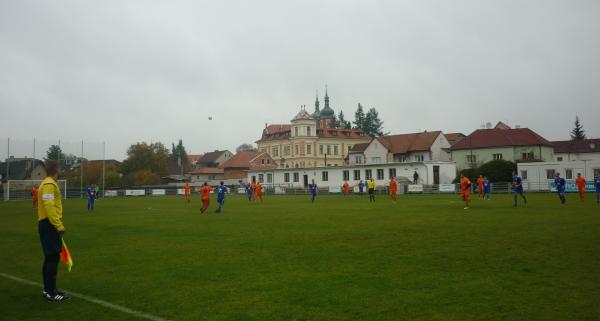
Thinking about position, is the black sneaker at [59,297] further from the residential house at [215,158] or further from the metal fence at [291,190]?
the residential house at [215,158]

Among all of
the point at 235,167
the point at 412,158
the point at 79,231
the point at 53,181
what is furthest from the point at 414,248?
the point at 235,167

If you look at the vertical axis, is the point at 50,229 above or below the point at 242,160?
below

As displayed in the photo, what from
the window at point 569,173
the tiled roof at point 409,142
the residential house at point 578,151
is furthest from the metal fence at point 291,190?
the residential house at point 578,151

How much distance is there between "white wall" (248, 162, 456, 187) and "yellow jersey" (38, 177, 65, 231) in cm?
5493

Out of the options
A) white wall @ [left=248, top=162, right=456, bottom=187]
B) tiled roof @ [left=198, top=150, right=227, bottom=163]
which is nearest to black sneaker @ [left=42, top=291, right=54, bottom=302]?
white wall @ [left=248, top=162, right=456, bottom=187]

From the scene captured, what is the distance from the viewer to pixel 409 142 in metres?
88.5

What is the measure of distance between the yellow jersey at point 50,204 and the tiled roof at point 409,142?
80.7 meters

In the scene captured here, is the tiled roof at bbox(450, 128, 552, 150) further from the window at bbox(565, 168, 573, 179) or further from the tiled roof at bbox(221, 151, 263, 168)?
the tiled roof at bbox(221, 151, 263, 168)

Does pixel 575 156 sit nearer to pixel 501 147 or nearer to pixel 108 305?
pixel 501 147

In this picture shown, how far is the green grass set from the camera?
6.50 m

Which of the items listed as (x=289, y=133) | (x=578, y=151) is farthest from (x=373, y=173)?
(x=289, y=133)

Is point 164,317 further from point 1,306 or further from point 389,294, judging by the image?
point 389,294

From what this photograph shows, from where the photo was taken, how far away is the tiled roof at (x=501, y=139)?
7294cm

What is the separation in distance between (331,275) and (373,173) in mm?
57019
